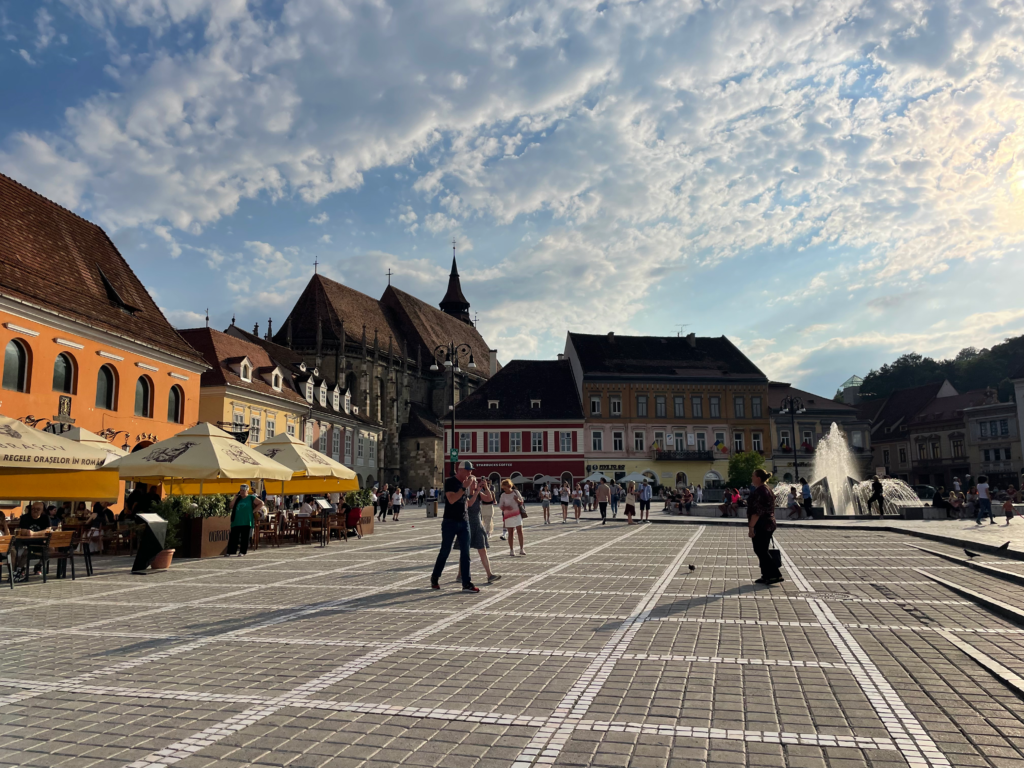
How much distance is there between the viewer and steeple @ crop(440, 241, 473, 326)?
10200 centimetres

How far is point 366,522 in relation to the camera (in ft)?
82.3

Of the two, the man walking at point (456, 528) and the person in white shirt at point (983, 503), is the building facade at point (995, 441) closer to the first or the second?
the person in white shirt at point (983, 503)

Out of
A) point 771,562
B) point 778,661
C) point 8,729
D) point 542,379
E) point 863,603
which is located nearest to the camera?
point 8,729

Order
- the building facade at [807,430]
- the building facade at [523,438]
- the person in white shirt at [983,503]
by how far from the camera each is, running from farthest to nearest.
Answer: the building facade at [807,430] < the building facade at [523,438] < the person in white shirt at [983,503]

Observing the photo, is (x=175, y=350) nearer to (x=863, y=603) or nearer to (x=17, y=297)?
(x=17, y=297)

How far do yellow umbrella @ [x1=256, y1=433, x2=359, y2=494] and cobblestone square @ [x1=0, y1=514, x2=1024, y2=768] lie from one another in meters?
9.27

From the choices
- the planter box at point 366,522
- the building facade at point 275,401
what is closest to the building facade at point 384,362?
the building facade at point 275,401

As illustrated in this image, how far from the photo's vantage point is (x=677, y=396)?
63375 mm

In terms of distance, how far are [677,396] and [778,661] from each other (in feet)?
191

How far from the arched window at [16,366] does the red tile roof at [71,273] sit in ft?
4.97

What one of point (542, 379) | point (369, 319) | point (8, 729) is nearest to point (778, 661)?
point (8, 729)

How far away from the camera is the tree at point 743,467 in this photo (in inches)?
1924

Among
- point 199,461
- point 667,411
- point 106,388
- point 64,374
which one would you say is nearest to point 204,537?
point 199,461

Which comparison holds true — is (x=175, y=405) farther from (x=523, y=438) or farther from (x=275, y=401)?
(x=523, y=438)
